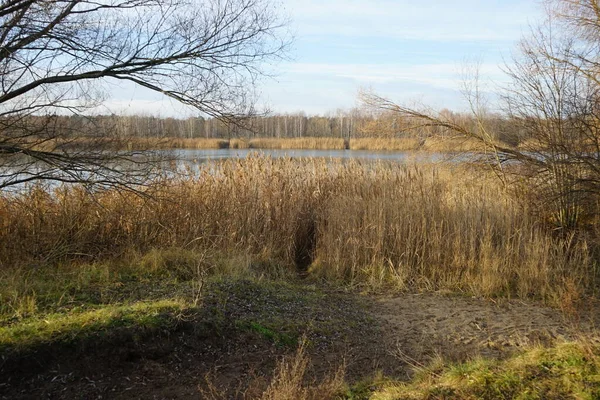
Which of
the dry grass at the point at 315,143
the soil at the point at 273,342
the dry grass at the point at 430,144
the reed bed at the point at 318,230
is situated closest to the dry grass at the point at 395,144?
the dry grass at the point at 430,144

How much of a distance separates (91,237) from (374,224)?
408 cm

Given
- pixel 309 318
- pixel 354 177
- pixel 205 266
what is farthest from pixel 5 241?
pixel 354 177

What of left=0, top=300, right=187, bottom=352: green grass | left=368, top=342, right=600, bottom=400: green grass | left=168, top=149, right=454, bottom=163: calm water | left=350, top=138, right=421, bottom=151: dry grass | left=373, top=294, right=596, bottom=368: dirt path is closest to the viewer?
left=368, top=342, right=600, bottom=400: green grass

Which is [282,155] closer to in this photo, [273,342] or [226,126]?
[226,126]

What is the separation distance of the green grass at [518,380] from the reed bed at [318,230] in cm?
310

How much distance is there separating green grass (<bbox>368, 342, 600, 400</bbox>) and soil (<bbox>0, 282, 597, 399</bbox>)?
548mm

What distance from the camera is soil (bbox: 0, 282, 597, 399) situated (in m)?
3.80

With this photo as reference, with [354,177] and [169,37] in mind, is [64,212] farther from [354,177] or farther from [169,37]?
[354,177]

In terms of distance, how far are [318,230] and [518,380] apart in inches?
211

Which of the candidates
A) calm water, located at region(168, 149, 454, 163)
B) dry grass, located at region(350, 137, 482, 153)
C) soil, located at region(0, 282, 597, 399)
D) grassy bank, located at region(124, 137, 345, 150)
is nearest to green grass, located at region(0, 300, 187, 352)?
soil, located at region(0, 282, 597, 399)

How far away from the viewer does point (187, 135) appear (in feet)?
30.9

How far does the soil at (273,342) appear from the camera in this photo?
12.5 ft

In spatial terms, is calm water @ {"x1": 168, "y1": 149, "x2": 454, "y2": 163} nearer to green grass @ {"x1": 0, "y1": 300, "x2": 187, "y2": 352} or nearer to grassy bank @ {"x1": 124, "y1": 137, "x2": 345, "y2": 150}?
grassy bank @ {"x1": 124, "y1": 137, "x2": 345, "y2": 150}

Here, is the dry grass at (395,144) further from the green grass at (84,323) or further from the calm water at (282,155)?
the green grass at (84,323)
